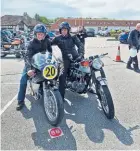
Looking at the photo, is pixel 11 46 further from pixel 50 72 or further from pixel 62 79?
pixel 50 72

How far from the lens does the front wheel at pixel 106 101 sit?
4453mm

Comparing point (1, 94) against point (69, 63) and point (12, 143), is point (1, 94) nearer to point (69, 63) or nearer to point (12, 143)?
point (69, 63)

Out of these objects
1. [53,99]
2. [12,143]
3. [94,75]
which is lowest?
[12,143]

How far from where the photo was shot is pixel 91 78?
506 cm

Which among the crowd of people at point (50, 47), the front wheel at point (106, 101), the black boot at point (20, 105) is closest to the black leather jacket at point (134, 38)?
the crowd of people at point (50, 47)

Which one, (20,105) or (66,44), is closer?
(20,105)

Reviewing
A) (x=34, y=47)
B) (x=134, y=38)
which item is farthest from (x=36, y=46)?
(x=134, y=38)

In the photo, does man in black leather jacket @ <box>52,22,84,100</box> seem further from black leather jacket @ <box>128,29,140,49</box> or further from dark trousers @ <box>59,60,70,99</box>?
black leather jacket @ <box>128,29,140,49</box>

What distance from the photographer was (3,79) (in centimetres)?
816

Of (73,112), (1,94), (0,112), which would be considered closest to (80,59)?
(73,112)

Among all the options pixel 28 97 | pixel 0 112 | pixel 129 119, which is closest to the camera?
pixel 129 119

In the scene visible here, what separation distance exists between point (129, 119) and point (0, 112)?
256 cm

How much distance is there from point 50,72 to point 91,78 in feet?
3.84

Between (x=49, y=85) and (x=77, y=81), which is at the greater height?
(x=49, y=85)
